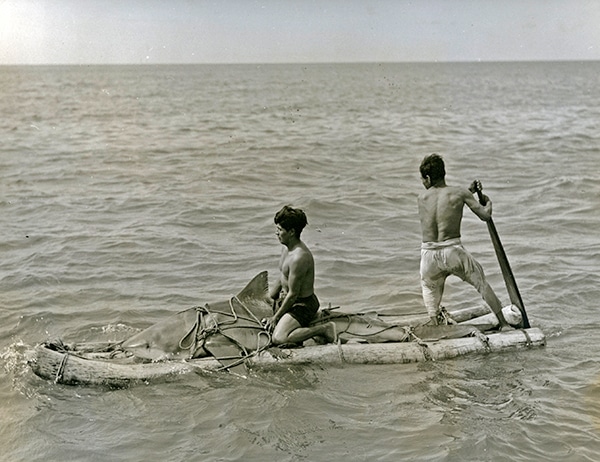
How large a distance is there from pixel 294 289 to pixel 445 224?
1.56m

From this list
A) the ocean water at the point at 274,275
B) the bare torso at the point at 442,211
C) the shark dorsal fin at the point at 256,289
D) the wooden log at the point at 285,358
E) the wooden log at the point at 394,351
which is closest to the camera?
the ocean water at the point at 274,275

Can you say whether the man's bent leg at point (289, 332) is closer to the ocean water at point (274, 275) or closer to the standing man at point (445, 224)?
the ocean water at point (274, 275)

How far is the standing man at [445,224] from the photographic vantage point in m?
6.74

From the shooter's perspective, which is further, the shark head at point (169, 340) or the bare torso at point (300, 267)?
the shark head at point (169, 340)

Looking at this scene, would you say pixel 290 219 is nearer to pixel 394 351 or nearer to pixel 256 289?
pixel 256 289

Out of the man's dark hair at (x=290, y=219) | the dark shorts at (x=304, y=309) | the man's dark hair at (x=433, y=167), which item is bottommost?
the dark shorts at (x=304, y=309)

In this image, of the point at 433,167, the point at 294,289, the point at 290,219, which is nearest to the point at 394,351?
the point at 294,289

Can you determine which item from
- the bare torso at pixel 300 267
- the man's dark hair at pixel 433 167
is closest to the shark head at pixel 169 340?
the bare torso at pixel 300 267

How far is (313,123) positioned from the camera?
100 ft

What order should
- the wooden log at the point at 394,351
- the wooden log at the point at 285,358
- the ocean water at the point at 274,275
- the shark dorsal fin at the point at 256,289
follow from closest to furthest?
the ocean water at the point at 274,275 < the wooden log at the point at 285,358 < the wooden log at the point at 394,351 < the shark dorsal fin at the point at 256,289

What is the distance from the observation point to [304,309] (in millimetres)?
6695

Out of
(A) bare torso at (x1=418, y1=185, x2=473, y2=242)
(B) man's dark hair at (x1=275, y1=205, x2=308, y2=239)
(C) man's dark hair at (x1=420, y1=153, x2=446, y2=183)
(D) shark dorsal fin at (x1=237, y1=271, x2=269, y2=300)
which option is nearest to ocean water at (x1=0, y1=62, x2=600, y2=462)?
(D) shark dorsal fin at (x1=237, y1=271, x2=269, y2=300)

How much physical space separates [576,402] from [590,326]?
2212 millimetres

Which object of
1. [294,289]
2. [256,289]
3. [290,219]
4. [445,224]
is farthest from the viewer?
[256,289]
